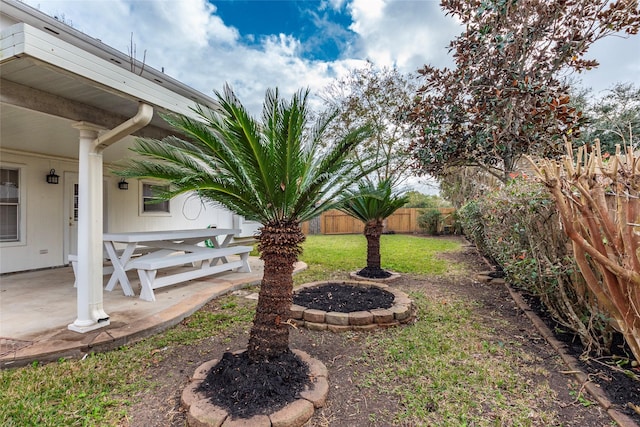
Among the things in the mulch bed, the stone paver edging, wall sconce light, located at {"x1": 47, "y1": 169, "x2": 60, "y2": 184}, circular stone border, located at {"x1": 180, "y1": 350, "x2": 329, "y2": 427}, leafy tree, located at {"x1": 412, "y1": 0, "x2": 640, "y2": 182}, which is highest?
leafy tree, located at {"x1": 412, "y1": 0, "x2": 640, "y2": 182}

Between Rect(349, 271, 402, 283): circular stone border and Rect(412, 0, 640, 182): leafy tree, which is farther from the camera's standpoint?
Rect(349, 271, 402, 283): circular stone border

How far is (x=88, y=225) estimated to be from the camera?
330cm

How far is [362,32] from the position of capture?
9484mm

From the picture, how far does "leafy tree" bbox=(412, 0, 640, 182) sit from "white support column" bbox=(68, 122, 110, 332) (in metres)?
5.28

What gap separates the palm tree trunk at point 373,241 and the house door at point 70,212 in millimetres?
6288

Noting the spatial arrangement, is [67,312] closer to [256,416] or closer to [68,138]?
[68,138]

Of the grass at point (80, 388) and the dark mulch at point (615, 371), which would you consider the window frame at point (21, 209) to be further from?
the dark mulch at point (615, 371)

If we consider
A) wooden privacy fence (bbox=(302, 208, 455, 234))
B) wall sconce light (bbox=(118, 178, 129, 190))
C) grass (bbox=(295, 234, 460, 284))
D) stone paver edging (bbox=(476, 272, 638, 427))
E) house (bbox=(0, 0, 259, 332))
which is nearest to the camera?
stone paver edging (bbox=(476, 272, 638, 427))

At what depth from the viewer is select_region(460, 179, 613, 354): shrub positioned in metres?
3.04

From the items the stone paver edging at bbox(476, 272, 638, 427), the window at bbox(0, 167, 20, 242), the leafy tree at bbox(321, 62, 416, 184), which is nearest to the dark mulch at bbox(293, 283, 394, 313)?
the stone paver edging at bbox(476, 272, 638, 427)

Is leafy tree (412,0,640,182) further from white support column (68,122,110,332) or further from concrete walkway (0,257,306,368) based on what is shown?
white support column (68,122,110,332)

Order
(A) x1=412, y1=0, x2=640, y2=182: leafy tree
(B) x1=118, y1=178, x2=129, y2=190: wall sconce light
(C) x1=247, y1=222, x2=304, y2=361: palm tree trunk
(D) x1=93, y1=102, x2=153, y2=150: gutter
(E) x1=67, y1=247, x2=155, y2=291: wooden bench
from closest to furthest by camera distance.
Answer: (C) x1=247, y1=222, x2=304, y2=361: palm tree trunk → (D) x1=93, y1=102, x2=153, y2=150: gutter → (E) x1=67, y1=247, x2=155, y2=291: wooden bench → (A) x1=412, y1=0, x2=640, y2=182: leafy tree → (B) x1=118, y1=178, x2=129, y2=190: wall sconce light

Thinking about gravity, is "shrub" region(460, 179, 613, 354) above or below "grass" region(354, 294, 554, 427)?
above

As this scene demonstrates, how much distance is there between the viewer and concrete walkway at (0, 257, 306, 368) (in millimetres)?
2954
